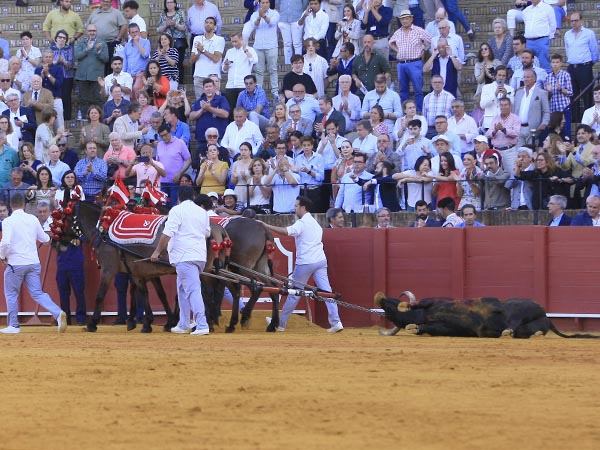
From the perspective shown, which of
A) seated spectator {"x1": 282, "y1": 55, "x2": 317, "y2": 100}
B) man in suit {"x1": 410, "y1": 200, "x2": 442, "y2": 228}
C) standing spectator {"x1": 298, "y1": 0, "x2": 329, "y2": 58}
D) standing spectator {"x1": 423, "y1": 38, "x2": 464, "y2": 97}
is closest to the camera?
man in suit {"x1": 410, "y1": 200, "x2": 442, "y2": 228}

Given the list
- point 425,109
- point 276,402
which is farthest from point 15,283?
point 276,402

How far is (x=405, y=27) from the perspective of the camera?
22391 millimetres

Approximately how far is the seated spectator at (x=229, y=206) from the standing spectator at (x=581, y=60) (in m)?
5.73

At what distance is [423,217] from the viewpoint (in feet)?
64.5

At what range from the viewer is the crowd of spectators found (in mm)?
19844

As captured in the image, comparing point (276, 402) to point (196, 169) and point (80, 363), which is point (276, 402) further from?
point (196, 169)

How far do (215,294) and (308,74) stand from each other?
617 centimetres

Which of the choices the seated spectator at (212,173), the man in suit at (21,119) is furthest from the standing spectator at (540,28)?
the man in suit at (21,119)

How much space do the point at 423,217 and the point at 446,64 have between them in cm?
355

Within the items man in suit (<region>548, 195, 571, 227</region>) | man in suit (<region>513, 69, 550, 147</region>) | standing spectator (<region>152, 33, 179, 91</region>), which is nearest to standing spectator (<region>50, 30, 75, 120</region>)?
standing spectator (<region>152, 33, 179, 91</region>)

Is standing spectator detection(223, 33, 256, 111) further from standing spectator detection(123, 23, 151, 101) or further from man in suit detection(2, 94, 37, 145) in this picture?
man in suit detection(2, 94, 37, 145)

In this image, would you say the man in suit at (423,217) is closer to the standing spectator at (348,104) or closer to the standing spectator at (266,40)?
the standing spectator at (348,104)

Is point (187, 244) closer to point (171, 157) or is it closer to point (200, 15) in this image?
point (171, 157)

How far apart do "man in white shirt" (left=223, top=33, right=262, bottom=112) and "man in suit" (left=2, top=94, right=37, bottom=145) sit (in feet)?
11.5
